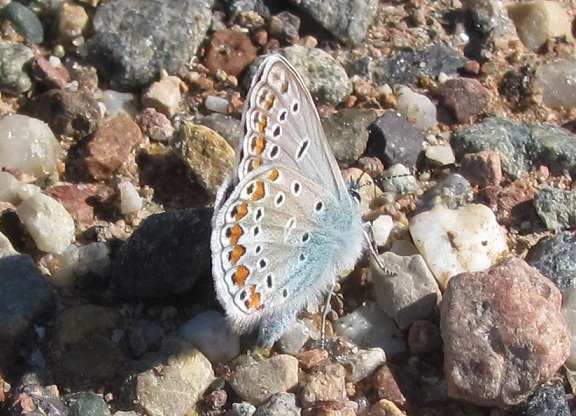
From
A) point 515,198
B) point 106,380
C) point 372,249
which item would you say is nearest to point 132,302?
point 106,380

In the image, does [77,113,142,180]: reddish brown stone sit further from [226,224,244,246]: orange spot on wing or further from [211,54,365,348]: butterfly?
[226,224,244,246]: orange spot on wing

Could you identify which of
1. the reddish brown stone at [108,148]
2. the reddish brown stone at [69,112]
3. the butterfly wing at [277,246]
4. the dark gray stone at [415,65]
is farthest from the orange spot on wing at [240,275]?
the dark gray stone at [415,65]

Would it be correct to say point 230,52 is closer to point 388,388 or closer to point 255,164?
point 255,164

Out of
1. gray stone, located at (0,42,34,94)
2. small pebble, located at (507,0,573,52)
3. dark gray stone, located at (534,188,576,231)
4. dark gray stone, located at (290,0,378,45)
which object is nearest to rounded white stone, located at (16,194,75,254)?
gray stone, located at (0,42,34,94)

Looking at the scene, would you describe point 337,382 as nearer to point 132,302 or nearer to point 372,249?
point 372,249

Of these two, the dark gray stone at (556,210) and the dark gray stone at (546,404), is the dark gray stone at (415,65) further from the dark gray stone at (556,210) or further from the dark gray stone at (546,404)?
the dark gray stone at (546,404)

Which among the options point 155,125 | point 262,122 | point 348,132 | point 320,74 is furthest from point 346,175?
point 262,122
